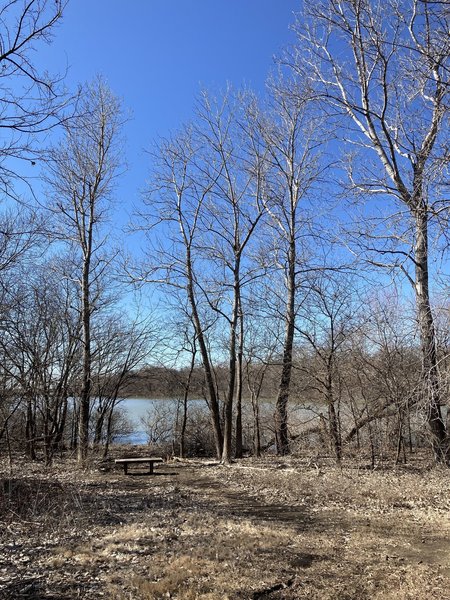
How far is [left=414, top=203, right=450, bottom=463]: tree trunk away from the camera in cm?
713

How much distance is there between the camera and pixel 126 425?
2842 cm

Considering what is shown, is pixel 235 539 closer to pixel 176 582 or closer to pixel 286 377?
pixel 176 582

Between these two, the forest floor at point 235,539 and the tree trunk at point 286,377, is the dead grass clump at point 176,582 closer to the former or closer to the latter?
the forest floor at point 235,539

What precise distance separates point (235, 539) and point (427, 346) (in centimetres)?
503

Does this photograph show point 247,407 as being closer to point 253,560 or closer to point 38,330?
point 38,330

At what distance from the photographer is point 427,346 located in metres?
8.98

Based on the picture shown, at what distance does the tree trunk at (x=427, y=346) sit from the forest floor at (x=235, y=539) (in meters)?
0.98

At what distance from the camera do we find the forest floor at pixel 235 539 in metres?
4.56

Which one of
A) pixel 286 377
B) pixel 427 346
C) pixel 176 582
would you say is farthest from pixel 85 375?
pixel 176 582

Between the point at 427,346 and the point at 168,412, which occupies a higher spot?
the point at 427,346

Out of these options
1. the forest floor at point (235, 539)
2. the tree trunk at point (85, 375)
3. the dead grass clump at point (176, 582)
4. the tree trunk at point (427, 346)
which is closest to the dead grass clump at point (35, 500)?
the forest floor at point (235, 539)

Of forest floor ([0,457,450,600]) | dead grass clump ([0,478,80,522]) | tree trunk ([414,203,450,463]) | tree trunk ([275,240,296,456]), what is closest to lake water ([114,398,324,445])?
tree trunk ([275,240,296,456])

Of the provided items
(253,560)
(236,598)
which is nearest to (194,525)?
(253,560)

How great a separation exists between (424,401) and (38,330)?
14.0 meters
